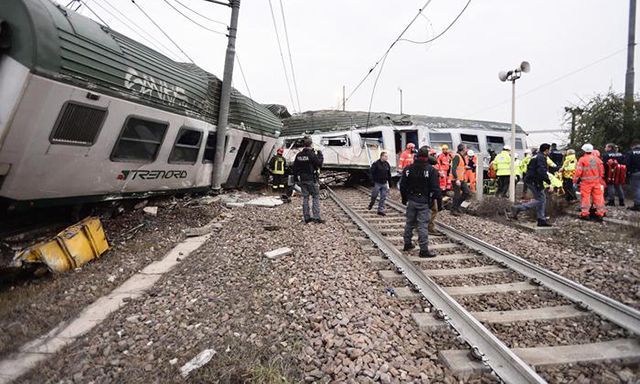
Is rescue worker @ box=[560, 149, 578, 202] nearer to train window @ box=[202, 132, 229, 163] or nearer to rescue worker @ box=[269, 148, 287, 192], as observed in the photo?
rescue worker @ box=[269, 148, 287, 192]

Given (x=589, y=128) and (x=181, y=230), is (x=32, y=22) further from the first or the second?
(x=589, y=128)

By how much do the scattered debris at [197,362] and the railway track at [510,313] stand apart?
176 centimetres

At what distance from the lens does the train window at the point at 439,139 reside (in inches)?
576

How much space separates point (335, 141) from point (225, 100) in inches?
236

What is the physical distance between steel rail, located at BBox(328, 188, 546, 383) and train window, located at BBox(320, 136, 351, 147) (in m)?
10.1

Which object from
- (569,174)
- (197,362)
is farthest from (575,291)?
(569,174)

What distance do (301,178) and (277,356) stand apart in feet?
16.1

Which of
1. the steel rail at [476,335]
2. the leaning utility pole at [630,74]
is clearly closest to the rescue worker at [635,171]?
the leaning utility pole at [630,74]

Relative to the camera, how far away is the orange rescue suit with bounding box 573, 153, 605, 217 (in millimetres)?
6891

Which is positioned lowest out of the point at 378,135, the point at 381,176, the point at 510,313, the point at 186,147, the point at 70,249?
the point at 510,313

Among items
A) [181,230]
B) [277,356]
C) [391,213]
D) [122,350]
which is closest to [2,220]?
[181,230]

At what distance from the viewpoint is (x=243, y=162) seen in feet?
38.3

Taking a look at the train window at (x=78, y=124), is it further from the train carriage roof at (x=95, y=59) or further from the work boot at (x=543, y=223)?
the work boot at (x=543, y=223)

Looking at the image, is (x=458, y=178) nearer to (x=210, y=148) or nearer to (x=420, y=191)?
(x=420, y=191)
